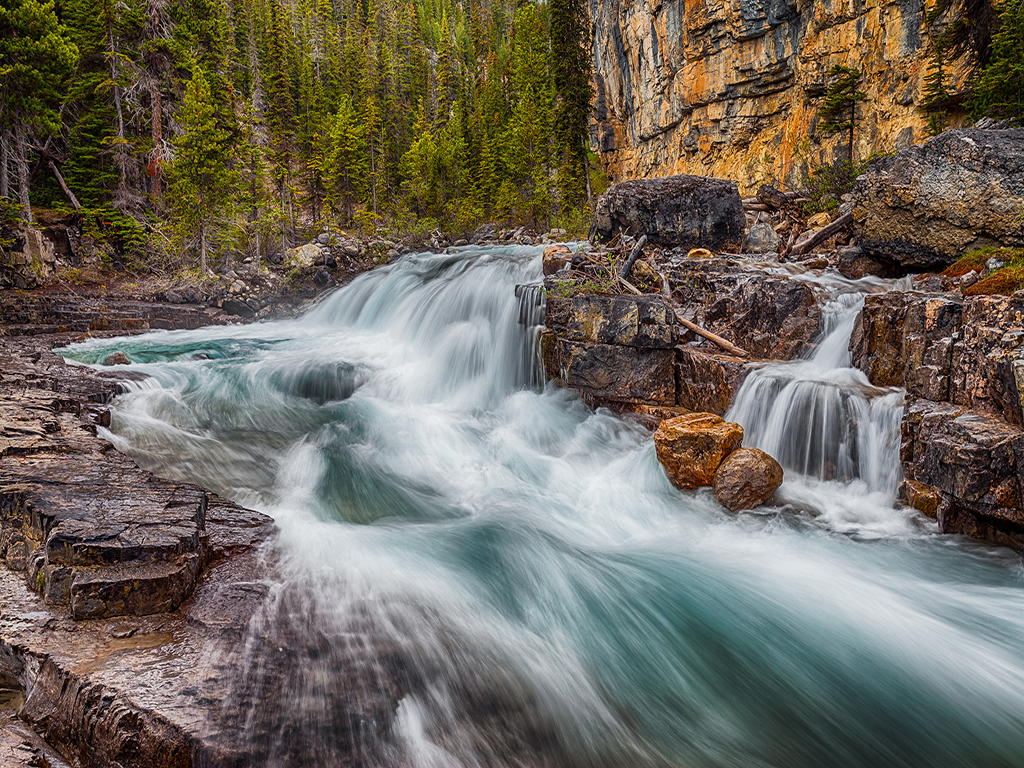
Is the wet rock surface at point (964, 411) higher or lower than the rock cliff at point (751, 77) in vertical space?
lower

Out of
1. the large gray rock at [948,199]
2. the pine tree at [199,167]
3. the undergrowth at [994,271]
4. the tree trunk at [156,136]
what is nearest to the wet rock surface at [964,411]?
the undergrowth at [994,271]

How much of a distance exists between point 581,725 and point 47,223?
76.1 feet

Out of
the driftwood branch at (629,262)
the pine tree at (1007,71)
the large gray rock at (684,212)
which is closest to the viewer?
the driftwood branch at (629,262)

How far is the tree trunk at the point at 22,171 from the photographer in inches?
656

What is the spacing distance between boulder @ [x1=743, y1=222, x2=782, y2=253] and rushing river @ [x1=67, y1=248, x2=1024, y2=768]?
14.1 ft

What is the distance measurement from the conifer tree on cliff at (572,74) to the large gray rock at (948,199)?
2047 cm

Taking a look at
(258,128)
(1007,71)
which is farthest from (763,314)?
(258,128)

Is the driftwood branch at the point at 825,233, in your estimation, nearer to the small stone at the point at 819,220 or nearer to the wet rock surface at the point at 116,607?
the small stone at the point at 819,220

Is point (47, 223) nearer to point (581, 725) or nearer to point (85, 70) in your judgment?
point (85, 70)

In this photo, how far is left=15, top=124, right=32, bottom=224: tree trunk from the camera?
1667 centimetres

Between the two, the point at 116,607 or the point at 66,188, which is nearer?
the point at 116,607

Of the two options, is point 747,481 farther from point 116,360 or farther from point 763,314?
point 116,360

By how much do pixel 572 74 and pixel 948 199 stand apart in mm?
22971

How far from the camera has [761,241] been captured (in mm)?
12133
